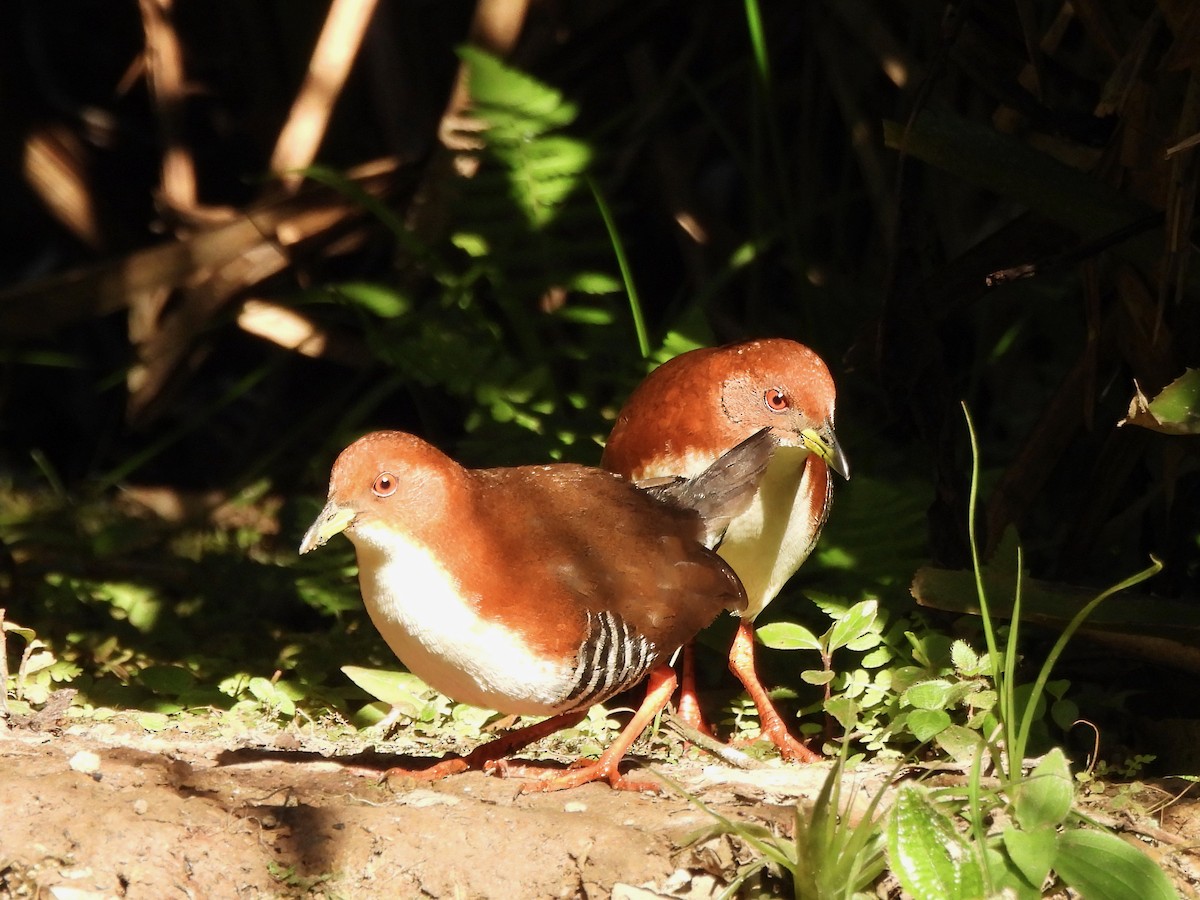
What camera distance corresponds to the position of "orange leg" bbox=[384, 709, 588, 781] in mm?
3666

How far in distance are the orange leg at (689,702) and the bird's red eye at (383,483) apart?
1.37m

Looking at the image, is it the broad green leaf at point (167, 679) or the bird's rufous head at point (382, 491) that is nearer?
the bird's rufous head at point (382, 491)

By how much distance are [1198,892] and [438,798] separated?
170 centimetres

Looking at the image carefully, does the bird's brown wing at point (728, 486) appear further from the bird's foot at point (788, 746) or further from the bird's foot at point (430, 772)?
the bird's foot at point (430, 772)

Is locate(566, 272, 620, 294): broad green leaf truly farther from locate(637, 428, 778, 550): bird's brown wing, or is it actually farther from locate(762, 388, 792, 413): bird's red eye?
locate(637, 428, 778, 550): bird's brown wing

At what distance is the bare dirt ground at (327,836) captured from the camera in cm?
306

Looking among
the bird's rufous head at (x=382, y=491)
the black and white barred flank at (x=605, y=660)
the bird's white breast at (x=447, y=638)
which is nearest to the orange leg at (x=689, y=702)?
the black and white barred flank at (x=605, y=660)

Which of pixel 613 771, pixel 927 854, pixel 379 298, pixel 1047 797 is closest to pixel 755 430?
pixel 613 771

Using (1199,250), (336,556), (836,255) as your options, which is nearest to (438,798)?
(336,556)

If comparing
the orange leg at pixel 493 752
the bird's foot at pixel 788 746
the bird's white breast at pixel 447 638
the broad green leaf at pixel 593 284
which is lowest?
the bird's foot at pixel 788 746

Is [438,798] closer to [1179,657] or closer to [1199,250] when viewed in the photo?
[1179,657]

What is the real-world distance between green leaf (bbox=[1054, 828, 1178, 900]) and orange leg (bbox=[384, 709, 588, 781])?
1.30 metres

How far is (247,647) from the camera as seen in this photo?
4.89m

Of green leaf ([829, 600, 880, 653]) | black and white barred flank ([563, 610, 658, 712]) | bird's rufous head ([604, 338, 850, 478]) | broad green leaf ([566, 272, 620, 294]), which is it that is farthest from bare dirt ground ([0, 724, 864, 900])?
broad green leaf ([566, 272, 620, 294])
